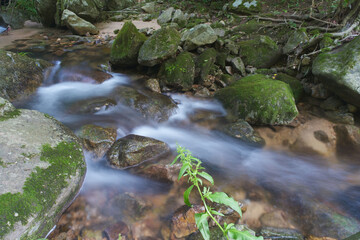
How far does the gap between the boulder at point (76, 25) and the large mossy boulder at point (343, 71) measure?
9894 millimetres

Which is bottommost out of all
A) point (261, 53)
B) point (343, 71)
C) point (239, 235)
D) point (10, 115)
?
point (10, 115)

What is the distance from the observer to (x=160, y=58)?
19.1 feet

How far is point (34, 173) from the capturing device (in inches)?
99.9

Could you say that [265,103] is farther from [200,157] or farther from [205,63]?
[205,63]

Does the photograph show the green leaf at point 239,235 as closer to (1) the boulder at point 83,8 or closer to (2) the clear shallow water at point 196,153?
(2) the clear shallow water at point 196,153

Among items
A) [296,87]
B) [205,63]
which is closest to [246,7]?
[205,63]

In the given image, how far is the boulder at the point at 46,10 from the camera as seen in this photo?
1162 centimetres

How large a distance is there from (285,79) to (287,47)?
4.86ft

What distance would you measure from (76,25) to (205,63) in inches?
302

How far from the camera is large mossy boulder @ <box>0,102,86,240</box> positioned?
2.18 m

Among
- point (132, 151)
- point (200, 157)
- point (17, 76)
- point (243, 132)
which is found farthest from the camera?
point (17, 76)

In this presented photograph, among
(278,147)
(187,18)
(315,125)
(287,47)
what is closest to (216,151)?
(278,147)

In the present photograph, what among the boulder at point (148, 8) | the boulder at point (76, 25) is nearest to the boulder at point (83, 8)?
the boulder at point (76, 25)

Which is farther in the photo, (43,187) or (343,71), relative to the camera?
(343,71)
